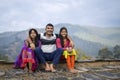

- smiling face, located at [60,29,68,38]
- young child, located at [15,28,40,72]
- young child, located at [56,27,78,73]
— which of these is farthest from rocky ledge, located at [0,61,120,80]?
smiling face, located at [60,29,68,38]

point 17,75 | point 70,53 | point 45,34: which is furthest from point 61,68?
point 17,75

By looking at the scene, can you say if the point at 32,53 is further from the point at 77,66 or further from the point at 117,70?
the point at 117,70

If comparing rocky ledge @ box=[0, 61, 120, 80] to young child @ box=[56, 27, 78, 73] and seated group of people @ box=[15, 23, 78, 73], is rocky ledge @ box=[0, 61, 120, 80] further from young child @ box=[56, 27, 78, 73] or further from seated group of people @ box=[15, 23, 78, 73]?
young child @ box=[56, 27, 78, 73]

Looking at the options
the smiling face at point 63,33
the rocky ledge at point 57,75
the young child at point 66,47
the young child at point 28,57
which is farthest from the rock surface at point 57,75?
the smiling face at point 63,33

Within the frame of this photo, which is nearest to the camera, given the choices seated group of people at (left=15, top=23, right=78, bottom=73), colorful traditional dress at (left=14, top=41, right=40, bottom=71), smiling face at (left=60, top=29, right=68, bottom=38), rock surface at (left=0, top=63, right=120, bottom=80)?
rock surface at (left=0, top=63, right=120, bottom=80)

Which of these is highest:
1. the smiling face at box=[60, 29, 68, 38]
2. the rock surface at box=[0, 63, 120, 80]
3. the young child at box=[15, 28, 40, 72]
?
the smiling face at box=[60, 29, 68, 38]

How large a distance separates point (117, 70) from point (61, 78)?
267cm

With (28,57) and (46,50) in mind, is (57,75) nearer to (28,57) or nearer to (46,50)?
(28,57)

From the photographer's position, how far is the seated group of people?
25.4 ft

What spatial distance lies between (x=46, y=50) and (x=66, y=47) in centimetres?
79

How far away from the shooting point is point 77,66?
30.5ft

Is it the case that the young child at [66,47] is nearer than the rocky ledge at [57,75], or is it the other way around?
the rocky ledge at [57,75]

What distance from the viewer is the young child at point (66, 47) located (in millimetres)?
8094

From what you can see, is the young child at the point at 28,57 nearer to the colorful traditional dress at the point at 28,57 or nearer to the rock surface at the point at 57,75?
the colorful traditional dress at the point at 28,57
